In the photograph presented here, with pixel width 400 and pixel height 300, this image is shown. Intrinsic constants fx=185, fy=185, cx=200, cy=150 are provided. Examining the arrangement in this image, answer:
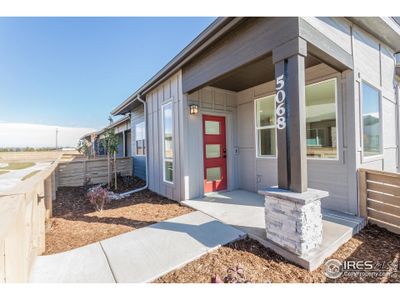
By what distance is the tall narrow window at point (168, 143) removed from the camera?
5.23 metres

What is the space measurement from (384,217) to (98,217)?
538 cm

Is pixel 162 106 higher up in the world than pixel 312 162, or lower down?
higher up

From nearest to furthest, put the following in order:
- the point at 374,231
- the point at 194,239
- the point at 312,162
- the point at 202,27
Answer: the point at 194,239 < the point at 374,231 < the point at 202,27 < the point at 312,162

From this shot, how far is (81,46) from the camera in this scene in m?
5.50

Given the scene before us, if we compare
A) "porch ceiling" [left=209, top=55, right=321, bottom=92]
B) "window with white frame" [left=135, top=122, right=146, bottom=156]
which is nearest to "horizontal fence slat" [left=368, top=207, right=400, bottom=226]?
"porch ceiling" [left=209, top=55, right=321, bottom=92]

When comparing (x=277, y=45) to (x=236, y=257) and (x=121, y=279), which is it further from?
(x=121, y=279)

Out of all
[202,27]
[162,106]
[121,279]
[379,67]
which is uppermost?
[202,27]

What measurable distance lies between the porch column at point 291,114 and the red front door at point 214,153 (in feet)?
9.12

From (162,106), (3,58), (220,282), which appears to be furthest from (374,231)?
(3,58)

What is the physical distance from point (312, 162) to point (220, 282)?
3.25 metres

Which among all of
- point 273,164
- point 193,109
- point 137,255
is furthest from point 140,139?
point 137,255

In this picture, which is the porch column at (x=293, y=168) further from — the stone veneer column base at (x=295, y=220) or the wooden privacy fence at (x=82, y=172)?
the wooden privacy fence at (x=82, y=172)

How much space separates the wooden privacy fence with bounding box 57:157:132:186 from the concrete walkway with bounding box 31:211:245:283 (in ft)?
18.5

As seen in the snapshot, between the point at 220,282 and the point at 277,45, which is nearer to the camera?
the point at 220,282
